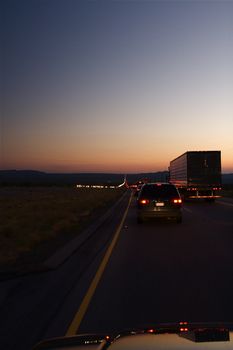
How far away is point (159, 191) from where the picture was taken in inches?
972

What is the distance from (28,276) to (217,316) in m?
5.18

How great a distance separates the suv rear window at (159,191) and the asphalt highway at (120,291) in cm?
714

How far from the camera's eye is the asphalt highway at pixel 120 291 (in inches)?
303

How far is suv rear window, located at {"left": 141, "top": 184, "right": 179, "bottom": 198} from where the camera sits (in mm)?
24547

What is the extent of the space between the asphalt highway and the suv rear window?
7135 millimetres

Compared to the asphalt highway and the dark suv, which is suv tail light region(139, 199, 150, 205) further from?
the asphalt highway

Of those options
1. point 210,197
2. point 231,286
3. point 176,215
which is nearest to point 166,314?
point 231,286

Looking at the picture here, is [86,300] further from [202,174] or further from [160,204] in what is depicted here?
[202,174]

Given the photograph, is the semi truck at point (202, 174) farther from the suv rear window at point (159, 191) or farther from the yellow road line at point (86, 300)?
the yellow road line at point (86, 300)

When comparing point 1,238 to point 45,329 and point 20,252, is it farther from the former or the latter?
point 45,329

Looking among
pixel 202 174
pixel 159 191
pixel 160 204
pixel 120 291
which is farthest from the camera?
pixel 202 174

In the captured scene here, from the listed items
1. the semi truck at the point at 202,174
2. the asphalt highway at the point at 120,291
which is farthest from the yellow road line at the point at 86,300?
the semi truck at the point at 202,174

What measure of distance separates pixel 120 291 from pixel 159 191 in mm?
14871

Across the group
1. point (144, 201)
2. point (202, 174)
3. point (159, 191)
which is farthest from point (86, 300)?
point (202, 174)
